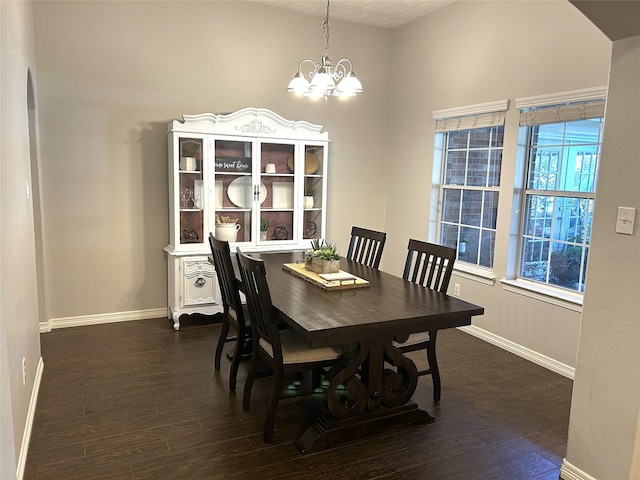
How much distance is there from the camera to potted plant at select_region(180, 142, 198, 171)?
445cm

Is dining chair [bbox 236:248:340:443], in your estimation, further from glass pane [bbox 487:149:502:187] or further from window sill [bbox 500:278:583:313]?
glass pane [bbox 487:149:502:187]

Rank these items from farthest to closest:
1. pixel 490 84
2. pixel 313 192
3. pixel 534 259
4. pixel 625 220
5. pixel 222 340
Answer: pixel 313 192
pixel 490 84
pixel 534 259
pixel 222 340
pixel 625 220

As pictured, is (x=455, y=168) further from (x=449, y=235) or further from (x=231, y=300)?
(x=231, y=300)

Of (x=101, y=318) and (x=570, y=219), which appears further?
(x=101, y=318)

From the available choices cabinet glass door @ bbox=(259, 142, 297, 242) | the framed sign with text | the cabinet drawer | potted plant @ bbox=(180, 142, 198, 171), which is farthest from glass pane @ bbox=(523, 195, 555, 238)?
potted plant @ bbox=(180, 142, 198, 171)

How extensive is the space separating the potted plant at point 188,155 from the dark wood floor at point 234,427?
5.41 feet

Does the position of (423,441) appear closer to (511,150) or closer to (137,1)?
(511,150)

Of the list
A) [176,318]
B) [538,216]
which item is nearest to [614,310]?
[538,216]

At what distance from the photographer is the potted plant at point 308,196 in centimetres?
503

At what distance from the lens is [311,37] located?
5.15m

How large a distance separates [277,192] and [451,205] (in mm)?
1765

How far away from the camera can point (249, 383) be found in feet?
9.67

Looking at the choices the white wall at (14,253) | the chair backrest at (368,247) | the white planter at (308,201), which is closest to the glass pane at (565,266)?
the chair backrest at (368,247)

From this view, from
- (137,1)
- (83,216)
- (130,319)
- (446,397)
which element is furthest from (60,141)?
(446,397)
